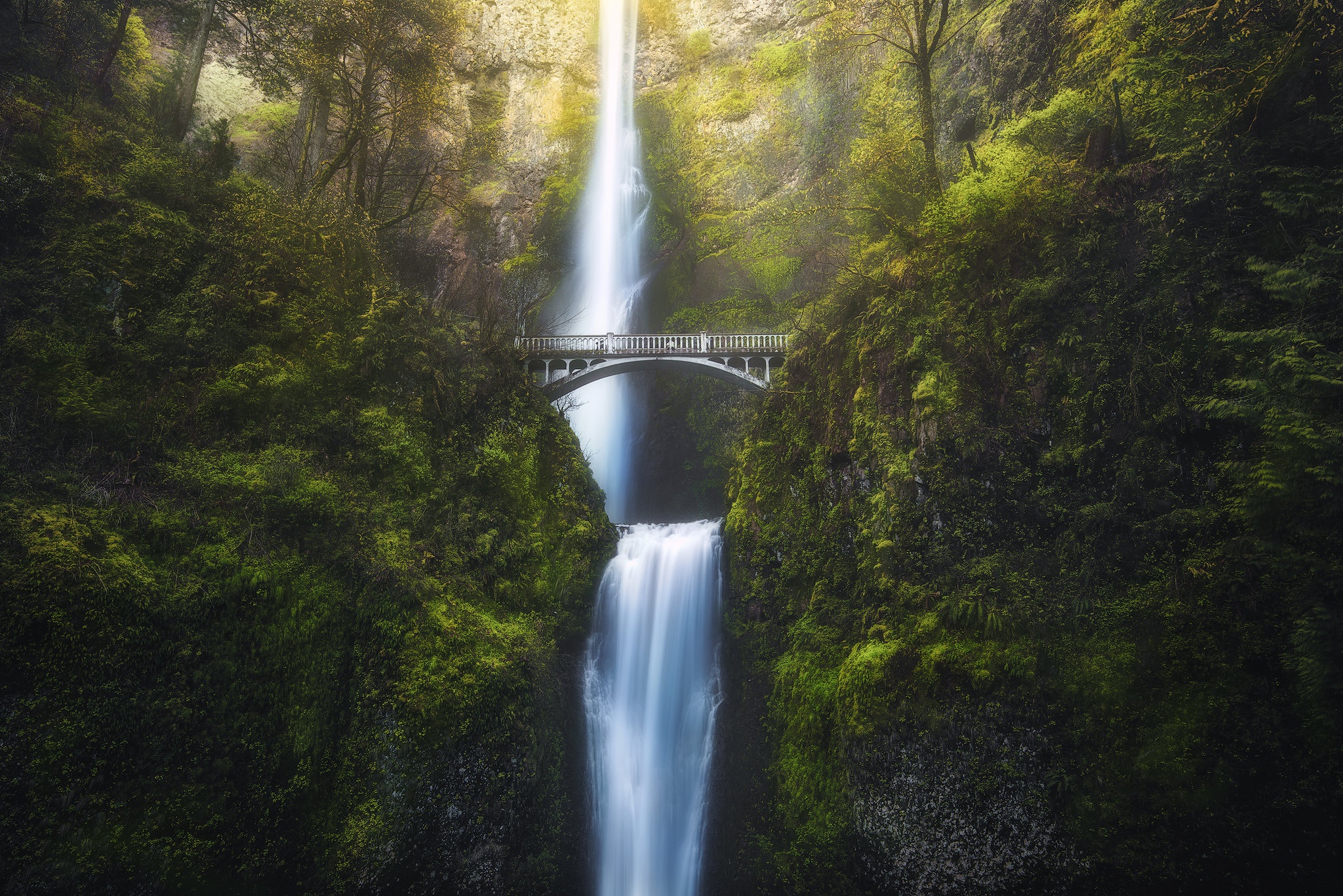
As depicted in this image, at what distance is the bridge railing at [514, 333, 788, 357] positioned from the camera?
20.3 metres

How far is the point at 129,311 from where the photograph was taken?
10.5 m

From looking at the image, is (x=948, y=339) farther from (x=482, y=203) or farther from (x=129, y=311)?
(x=482, y=203)

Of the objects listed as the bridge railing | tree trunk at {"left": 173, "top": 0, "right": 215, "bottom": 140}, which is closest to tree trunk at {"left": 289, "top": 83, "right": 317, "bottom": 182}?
tree trunk at {"left": 173, "top": 0, "right": 215, "bottom": 140}

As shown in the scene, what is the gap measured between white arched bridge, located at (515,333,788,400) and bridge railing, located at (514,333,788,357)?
0.02 metres

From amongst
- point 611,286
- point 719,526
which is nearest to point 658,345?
point 611,286

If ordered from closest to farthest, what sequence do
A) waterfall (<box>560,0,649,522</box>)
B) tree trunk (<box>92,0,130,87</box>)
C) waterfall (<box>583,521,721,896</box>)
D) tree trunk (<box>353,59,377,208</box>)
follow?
waterfall (<box>583,521,721,896</box>) → tree trunk (<box>92,0,130,87</box>) → tree trunk (<box>353,59,377,208</box>) → waterfall (<box>560,0,649,522</box>)

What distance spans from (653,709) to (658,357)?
429 inches

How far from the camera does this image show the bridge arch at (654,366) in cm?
2050

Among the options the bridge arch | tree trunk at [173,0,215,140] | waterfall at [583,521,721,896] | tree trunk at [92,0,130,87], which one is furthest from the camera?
the bridge arch

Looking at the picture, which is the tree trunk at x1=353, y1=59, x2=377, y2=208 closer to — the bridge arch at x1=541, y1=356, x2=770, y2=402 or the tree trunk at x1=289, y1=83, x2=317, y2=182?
the tree trunk at x1=289, y1=83, x2=317, y2=182

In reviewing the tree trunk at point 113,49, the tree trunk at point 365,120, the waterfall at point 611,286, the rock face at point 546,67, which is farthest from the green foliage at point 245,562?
the rock face at point 546,67

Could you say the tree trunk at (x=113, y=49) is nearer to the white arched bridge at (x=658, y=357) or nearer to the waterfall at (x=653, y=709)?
the white arched bridge at (x=658, y=357)

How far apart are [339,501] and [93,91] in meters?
10.2

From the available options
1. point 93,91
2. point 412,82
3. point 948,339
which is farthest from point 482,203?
point 948,339
